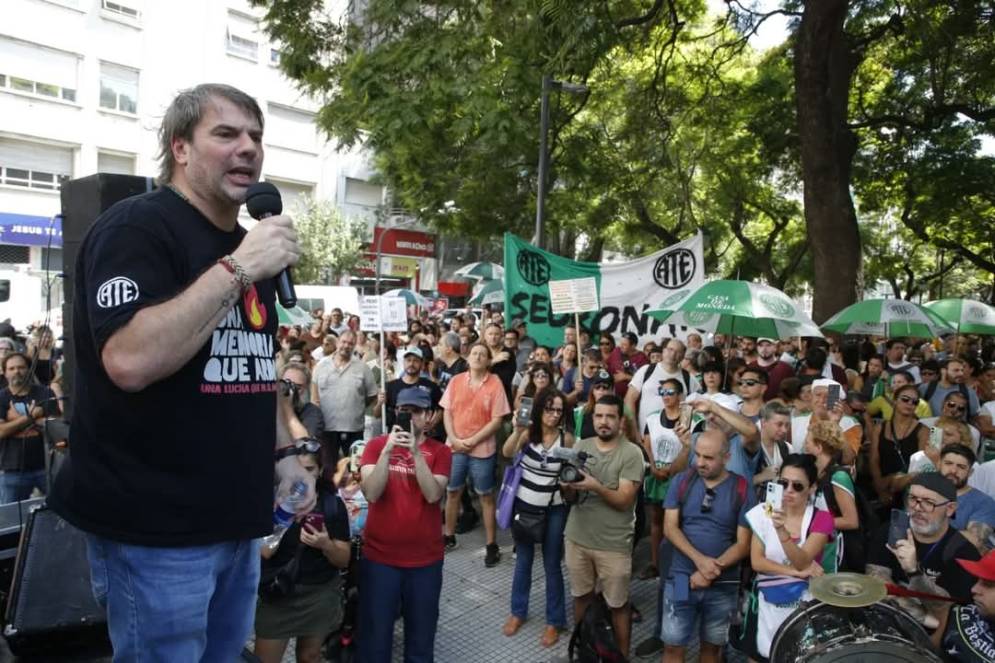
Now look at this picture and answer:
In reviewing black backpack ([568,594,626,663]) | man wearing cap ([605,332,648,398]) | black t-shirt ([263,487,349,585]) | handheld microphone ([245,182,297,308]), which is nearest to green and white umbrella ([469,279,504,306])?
man wearing cap ([605,332,648,398])

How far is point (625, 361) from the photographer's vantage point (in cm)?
944

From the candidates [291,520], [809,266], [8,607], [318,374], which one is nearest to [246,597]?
[291,520]

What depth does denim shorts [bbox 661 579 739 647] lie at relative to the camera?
4207mm

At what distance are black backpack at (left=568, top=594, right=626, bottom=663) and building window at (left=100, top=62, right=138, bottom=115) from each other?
1136 inches

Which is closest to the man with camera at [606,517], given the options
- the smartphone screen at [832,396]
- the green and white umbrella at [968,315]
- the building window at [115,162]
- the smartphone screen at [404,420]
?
the smartphone screen at [404,420]

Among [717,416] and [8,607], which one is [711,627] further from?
[8,607]

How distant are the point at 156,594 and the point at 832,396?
497 cm

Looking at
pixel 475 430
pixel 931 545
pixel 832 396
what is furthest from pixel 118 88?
pixel 931 545

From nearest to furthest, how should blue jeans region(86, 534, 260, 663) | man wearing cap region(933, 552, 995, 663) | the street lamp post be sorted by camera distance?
blue jeans region(86, 534, 260, 663) < man wearing cap region(933, 552, 995, 663) < the street lamp post

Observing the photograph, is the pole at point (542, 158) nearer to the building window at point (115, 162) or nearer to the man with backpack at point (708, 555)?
the man with backpack at point (708, 555)

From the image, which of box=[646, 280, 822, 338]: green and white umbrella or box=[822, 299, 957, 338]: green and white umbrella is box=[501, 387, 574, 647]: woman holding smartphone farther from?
box=[822, 299, 957, 338]: green and white umbrella

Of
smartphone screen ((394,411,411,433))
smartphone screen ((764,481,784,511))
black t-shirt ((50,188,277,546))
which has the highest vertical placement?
black t-shirt ((50,188,277,546))

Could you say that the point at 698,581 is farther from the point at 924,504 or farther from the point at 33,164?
the point at 33,164

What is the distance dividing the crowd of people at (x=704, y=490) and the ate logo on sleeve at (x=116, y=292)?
269cm
